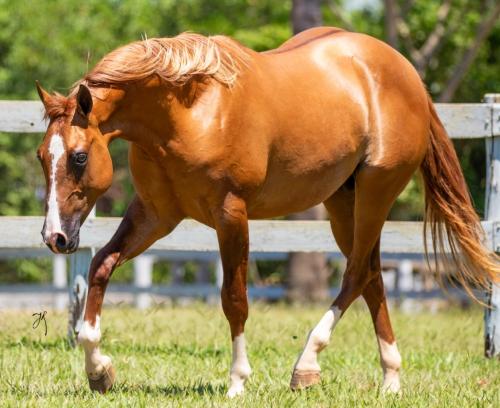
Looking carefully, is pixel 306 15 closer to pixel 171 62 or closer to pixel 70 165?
pixel 171 62

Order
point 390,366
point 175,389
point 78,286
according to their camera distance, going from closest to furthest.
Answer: point 175,389 < point 390,366 < point 78,286

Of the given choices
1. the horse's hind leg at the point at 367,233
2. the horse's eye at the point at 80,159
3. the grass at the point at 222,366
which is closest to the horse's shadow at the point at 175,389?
the grass at the point at 222,366

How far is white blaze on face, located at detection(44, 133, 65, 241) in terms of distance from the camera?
4.91 meters

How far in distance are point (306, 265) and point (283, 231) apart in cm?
824

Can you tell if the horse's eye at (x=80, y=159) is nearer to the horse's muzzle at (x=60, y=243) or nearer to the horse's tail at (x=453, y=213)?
the horse's muzzle at (x=60, y=243)

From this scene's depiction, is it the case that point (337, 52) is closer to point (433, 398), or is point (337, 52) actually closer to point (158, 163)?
point (158, 163)

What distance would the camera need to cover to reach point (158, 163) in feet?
17.8

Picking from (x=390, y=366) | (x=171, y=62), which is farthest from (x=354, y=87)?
(x=390, y=366)

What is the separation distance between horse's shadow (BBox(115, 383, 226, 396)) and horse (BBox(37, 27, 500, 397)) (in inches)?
7.8

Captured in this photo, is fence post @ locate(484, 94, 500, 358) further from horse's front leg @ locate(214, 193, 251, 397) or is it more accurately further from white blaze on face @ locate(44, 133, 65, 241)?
white blaze on face @ locate(44, 133, 65, 241)

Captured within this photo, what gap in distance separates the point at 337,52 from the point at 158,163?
1.37m

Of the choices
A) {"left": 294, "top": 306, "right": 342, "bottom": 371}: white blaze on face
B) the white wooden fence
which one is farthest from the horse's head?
the white wooden fence

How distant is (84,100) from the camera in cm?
499

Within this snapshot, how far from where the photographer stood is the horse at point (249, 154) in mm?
5145
